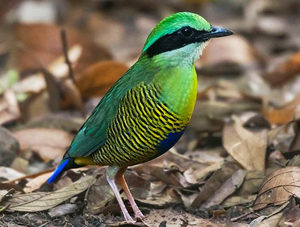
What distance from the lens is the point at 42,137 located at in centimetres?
702

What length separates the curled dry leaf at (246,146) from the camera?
6.14 meters

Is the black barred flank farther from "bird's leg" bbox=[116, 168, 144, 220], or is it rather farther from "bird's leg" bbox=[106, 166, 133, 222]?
"bird's leg" bbox=[116, 168, 144, 220]

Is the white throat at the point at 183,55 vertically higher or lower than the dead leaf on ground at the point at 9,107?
higher

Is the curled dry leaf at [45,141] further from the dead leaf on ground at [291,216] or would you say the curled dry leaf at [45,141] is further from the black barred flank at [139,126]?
the dead leaf on ground at [291,216]

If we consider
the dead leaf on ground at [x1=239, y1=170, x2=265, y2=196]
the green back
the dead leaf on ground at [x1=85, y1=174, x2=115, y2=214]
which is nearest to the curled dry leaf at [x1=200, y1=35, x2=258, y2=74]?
the dead leaf on ground at [x1=239, y1=170, x2=265, y2=196]

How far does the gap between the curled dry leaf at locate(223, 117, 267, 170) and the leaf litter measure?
1cm

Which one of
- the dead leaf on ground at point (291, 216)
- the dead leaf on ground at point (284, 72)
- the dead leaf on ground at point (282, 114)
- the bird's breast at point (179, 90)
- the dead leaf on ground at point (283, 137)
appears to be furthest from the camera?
the dead leaf on ground at point (284, 72)

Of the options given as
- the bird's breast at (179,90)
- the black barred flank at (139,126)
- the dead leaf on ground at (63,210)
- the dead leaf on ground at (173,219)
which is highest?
the bird's breast at (179,90)

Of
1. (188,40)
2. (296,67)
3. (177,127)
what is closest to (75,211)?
(177,127)

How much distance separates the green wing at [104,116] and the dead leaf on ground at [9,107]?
7.41 ft

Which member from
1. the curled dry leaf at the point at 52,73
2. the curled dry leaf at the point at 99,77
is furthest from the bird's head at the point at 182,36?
the curled dry leaf at the point at 52,73

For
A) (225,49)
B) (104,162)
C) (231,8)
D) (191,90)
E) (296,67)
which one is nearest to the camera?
(191,90)

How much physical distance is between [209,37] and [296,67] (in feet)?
13.0

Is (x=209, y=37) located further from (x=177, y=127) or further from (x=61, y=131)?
(x=61, y=131)
